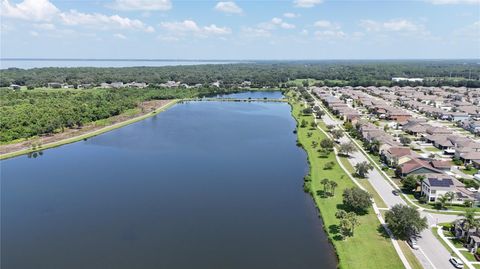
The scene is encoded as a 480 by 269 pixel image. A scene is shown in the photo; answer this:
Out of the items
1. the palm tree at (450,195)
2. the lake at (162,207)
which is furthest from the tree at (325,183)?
the palm tree at (450,195)

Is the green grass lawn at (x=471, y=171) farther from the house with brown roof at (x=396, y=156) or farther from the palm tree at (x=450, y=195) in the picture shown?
the palm tree at (x=450, y=195)

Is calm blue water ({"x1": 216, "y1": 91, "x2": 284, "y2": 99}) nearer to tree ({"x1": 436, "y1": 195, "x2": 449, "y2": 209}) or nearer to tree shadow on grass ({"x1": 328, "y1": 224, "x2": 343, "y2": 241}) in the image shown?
tree ({"x1": 436, "y1": 195, "x2": 449, "y2": 209})

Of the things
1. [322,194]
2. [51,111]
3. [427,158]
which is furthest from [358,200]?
[51,111]

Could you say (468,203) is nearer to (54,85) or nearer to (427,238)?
(427,238)

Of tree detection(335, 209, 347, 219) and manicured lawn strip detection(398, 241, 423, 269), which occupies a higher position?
tree detection(335, 209, 347, 219)

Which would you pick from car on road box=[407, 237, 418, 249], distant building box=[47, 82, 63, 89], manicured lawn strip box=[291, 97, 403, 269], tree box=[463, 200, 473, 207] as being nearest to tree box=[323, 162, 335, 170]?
manicured lawn strip box=[291, 97, 403, 269]

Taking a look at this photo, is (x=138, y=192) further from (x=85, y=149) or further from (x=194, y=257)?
(x=85, y=149)
